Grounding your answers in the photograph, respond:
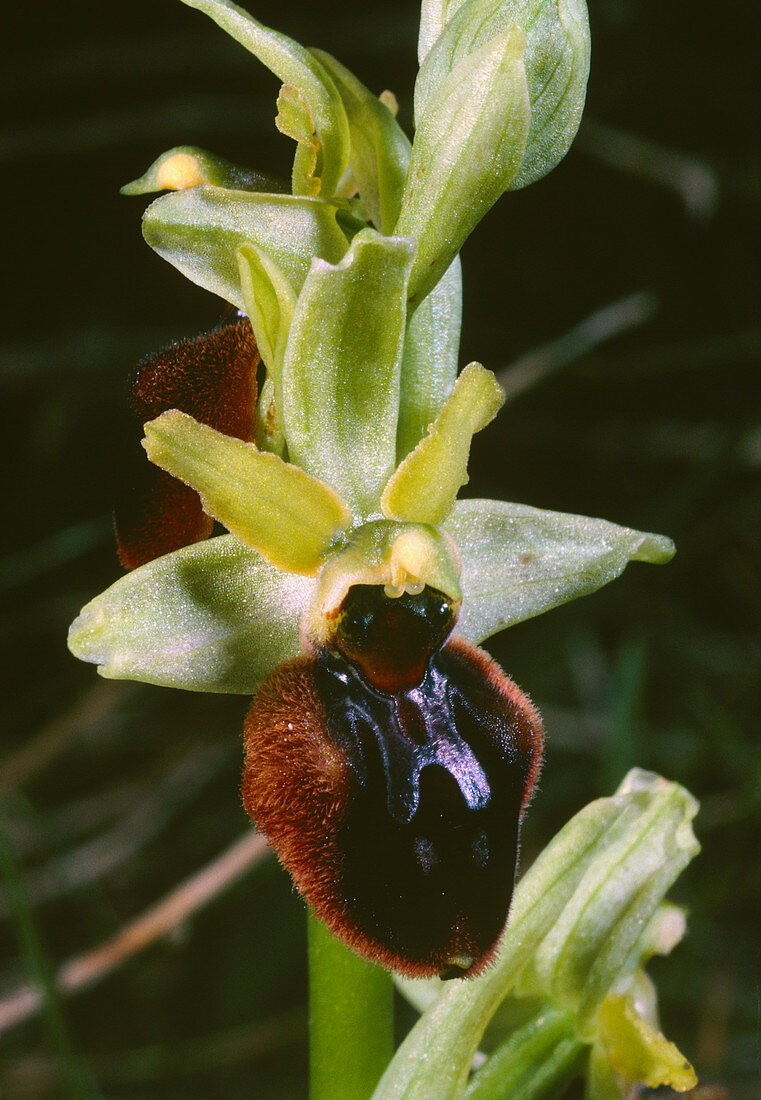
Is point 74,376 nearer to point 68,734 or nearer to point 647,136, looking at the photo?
point 68,734

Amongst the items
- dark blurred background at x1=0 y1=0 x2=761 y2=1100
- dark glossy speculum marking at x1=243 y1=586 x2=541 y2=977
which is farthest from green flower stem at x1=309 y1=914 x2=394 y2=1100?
dark blurred background at x1=0 y1=0 x2=761 y2=1100

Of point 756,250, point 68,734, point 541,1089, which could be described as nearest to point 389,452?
point 541,1089

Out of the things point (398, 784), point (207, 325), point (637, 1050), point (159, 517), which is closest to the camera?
point (398, 784)

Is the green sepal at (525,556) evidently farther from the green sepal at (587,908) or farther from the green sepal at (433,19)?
the green sepal at (433,19)

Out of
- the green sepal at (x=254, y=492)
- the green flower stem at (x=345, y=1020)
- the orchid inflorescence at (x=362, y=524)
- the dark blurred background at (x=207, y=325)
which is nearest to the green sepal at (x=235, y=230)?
the orchid inflorescence at (x=362, y=524)

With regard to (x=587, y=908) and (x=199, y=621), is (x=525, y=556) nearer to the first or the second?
(x=199, y=621)

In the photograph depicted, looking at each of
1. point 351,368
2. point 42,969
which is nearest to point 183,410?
point 351,368
